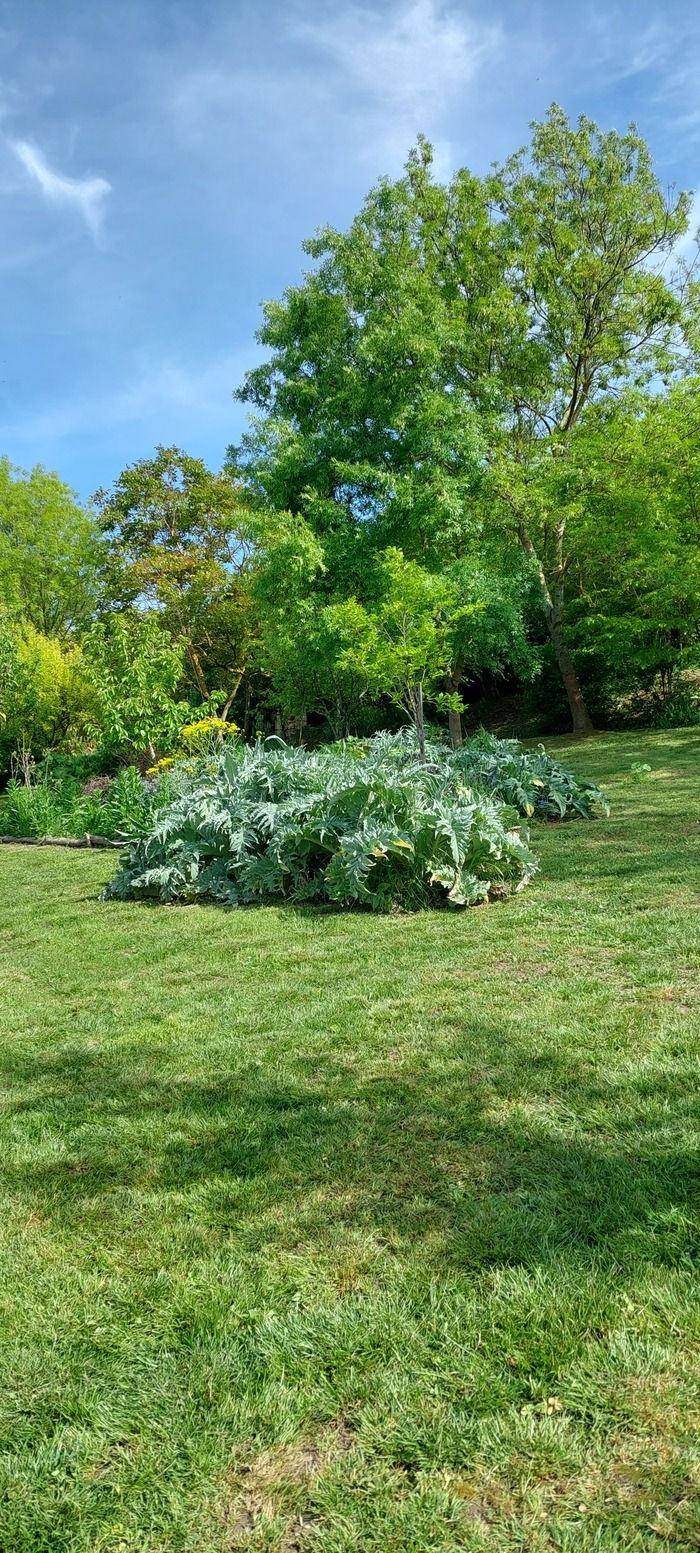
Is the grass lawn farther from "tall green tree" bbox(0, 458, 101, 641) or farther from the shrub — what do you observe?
"tall green tree" bbox(0, 458, 101, 641)

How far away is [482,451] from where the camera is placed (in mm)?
13219

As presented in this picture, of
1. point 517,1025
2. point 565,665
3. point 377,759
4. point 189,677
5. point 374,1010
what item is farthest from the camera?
point 189,677

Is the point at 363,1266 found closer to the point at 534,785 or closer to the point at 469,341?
the point at 534,785

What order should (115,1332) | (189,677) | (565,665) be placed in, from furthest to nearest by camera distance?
1. (189,677)
2. (565,665)
3. (115,1332)

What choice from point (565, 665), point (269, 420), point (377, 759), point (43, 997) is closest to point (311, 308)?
point (269, 420)

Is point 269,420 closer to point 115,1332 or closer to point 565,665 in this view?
point 565,665

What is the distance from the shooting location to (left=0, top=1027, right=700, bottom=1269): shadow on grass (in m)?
1.72

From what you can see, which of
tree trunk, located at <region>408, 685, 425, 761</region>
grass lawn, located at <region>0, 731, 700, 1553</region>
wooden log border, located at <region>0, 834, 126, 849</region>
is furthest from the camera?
wooden log border, located at <region>0, 834, 126, 849</region>

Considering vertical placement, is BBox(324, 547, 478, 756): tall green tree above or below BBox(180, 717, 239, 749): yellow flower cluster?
above

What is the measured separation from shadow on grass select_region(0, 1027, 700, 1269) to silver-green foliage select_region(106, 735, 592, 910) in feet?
7.16

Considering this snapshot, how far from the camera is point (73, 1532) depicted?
1182 millimetres

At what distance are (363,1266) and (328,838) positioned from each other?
146 inches

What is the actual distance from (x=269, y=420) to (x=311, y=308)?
2.40 metres

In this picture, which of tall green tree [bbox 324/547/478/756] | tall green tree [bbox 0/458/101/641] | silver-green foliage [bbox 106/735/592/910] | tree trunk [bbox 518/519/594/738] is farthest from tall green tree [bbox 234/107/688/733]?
tall green tree [bbox 0/458/101/641]
